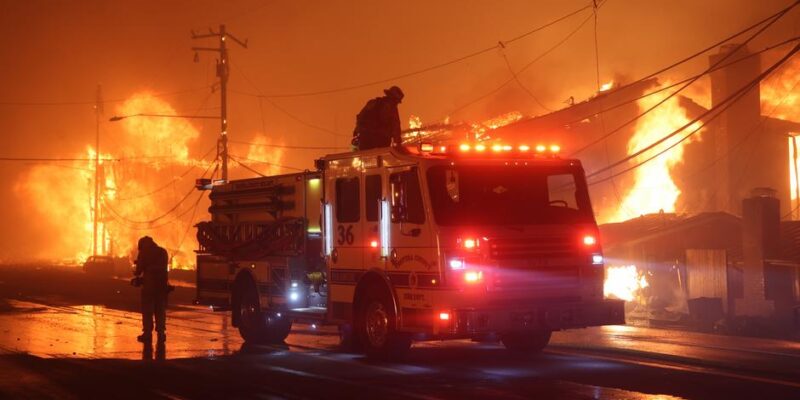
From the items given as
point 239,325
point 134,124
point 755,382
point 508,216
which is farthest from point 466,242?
point 134,124

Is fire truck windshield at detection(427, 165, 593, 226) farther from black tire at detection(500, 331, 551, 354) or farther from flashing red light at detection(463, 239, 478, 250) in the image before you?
black tire at detection(500, 331, 551, 354)

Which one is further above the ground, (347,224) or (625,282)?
(347,224)

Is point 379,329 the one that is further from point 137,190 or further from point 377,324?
point 137,190

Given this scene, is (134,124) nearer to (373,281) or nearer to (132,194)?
(132,194)

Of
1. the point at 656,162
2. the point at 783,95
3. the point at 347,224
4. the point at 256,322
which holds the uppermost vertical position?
the point at 783,95

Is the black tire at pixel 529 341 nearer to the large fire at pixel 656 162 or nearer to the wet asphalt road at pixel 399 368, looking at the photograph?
the wet asphalt road at pixel 399 368

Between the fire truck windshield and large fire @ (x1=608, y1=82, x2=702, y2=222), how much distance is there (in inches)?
1600

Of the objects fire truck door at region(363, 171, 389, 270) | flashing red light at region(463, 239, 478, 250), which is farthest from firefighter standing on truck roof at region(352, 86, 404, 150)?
flashing red light at region(463, 239, 478, 250)

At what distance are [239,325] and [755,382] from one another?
28.6ft

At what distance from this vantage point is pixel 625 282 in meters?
28.3

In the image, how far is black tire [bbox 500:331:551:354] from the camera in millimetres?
13758

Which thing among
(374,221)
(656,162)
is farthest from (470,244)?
(656,162)

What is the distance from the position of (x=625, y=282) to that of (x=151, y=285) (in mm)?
16017

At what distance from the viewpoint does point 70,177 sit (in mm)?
95438
